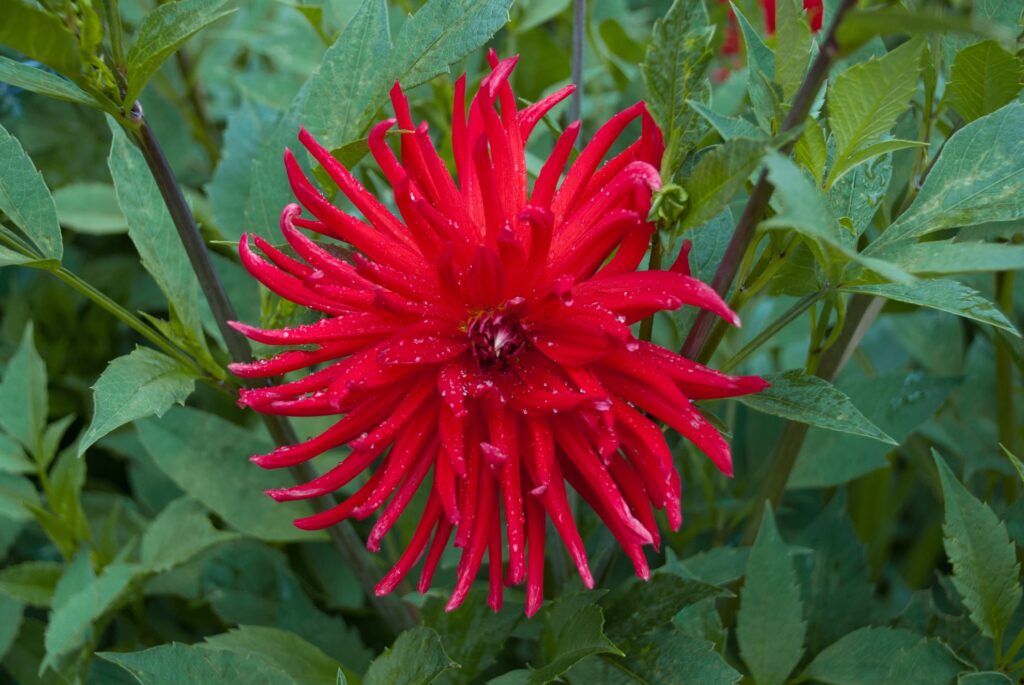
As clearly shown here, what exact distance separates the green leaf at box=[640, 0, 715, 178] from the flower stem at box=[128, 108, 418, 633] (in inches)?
12.4

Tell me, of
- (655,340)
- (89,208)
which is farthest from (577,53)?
(89,208)

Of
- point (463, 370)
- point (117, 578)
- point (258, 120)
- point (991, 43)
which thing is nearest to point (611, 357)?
point (463, 370)

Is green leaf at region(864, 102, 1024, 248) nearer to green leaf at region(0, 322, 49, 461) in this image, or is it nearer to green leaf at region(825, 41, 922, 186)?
green leaf at region(825, 41, 922, 186)

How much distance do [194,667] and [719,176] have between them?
0.47m

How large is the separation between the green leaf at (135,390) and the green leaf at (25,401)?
336 mm

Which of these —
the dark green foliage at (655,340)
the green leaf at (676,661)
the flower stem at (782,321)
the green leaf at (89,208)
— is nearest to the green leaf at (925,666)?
the dark green foliage at (655,340)

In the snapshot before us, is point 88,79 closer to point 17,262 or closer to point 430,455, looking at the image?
point 17,262

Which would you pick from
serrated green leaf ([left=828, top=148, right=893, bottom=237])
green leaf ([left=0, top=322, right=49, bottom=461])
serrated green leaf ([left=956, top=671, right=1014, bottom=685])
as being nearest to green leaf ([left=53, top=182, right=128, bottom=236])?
green leaf ([left=0, top=322, right=49, bottom=461])

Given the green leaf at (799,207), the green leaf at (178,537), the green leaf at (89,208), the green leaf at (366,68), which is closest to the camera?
the green leaf at (799,207)

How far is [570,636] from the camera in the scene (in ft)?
2.20

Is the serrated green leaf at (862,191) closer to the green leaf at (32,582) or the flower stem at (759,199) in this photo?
the flower stem at (759,199)

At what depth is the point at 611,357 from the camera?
0.57 meters

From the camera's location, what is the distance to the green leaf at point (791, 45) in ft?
1.85

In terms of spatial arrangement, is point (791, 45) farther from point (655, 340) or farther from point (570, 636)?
point (655, 340)
